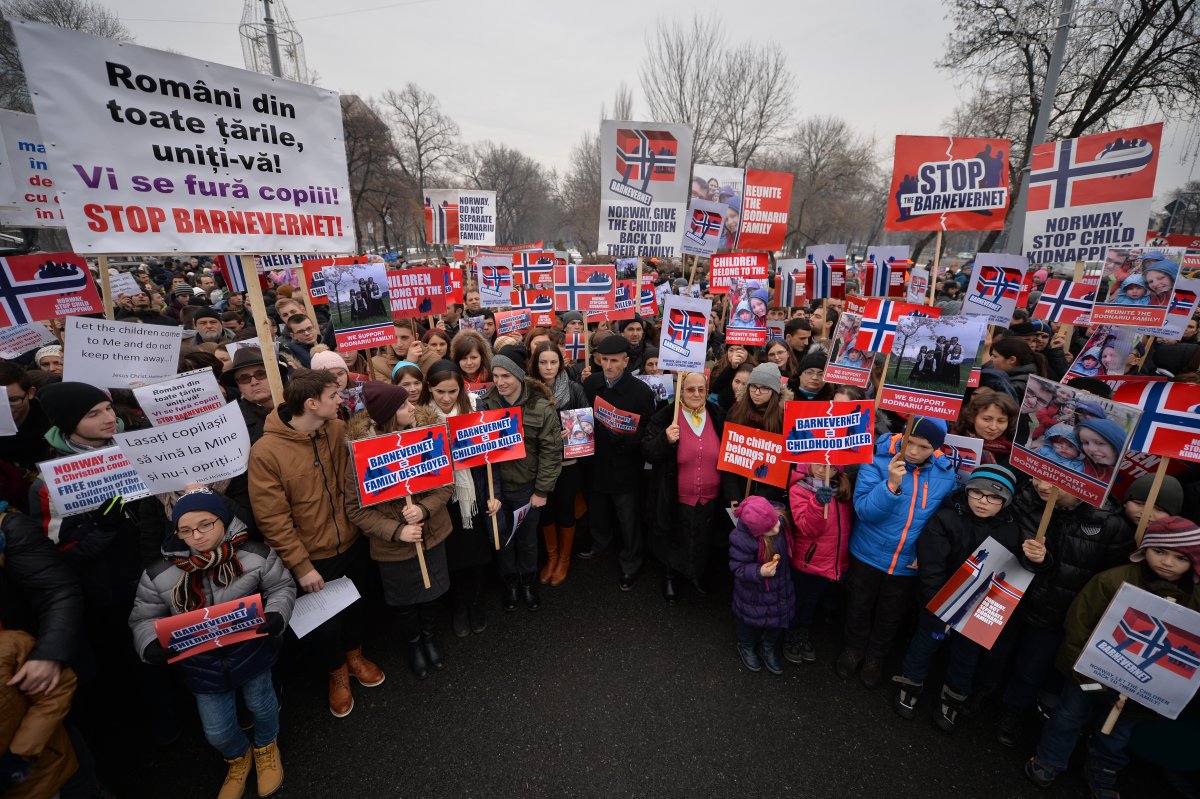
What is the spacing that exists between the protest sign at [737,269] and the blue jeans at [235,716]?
6.89 metres

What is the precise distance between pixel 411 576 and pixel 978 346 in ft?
14.8

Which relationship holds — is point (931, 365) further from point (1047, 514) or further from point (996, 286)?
point (996, 286)

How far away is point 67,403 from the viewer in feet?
9.29

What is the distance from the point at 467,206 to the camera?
36.2 feet

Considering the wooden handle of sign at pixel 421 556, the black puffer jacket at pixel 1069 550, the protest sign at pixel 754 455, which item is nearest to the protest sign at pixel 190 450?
the wooden handle of sign at pixel 421 556

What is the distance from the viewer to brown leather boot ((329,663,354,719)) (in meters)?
3.45

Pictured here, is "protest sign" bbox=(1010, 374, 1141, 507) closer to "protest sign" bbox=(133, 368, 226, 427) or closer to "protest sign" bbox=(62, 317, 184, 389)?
"protest sign" bbox=(133, 368, 226, 427)

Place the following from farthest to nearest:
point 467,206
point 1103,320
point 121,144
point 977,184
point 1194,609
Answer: point 467,206, point 977,184, point 1103,320, point 121,144, point 1194,609

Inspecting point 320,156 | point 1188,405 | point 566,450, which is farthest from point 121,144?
point 1188,405

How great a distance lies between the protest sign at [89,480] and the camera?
2582 mm

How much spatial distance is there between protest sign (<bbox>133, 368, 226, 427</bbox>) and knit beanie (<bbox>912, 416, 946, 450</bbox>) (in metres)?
4.81

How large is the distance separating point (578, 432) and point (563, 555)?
4.27 ft

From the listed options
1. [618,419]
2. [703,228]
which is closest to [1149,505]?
[618,419]

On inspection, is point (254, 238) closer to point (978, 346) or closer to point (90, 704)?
point (90, 704)
